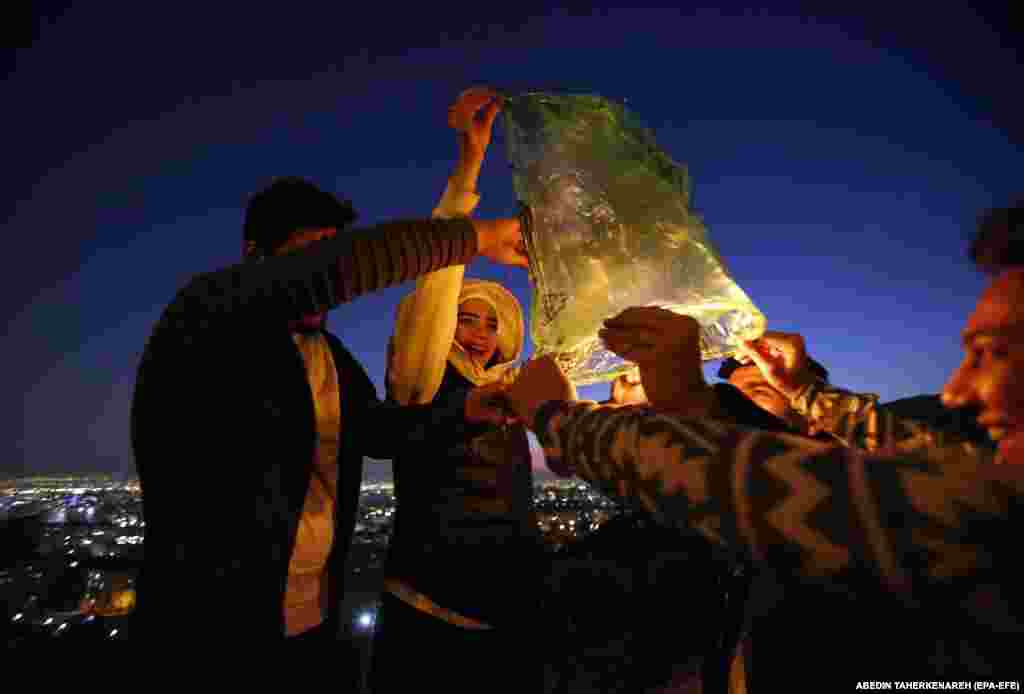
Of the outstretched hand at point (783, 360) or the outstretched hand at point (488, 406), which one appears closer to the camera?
the outstretched hand at point (488, 406)

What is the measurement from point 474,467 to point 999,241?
2.14m

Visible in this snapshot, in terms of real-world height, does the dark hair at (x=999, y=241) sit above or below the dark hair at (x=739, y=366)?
above


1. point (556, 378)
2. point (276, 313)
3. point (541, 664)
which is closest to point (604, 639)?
point (541, 664)

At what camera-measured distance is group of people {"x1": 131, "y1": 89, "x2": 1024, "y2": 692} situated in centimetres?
65

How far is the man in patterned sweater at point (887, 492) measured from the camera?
609mm

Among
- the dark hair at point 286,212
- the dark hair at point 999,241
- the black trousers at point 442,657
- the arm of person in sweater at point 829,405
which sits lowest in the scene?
the black trousers at point 442,657

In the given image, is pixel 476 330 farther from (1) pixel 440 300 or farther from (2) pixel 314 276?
(2) pixel 314 276

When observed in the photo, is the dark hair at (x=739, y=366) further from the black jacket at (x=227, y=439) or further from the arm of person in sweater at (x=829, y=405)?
the black jacket at (x=227, y=439)

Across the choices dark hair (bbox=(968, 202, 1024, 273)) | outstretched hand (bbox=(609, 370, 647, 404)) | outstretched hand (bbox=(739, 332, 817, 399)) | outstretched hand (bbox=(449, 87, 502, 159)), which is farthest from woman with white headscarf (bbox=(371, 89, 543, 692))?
dark hair (bbox=(968, 202, 1024, 273))

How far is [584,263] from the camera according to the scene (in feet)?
4.46

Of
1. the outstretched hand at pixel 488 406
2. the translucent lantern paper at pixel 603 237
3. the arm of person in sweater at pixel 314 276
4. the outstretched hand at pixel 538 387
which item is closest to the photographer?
the arm of person in sweater at pixel 314 276

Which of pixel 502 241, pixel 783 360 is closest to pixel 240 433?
pixel 502 241

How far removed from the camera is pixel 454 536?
223 centimetres

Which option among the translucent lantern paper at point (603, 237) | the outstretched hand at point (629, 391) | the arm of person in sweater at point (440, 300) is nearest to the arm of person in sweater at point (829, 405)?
the outstretched hand at point (629, 391)
